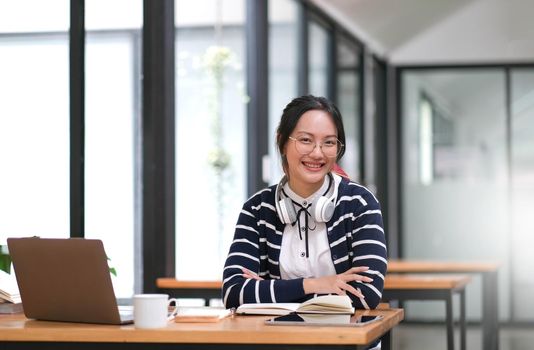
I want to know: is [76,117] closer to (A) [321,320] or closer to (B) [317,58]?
(A) [321,320]

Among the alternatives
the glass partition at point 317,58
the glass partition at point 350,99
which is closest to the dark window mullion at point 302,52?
the glass partition at point 317,58

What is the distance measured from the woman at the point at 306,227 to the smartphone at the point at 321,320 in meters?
0.35

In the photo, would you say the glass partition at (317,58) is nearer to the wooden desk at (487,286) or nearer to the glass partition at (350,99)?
the glass partition at (350,99)

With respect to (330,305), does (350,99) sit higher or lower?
higher

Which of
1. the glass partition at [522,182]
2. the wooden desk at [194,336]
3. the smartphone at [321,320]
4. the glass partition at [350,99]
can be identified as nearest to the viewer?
the wooden desk at [194,336]

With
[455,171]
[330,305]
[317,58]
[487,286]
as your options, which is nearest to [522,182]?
[455,171]

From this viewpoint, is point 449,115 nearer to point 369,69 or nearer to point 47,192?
point 369,69

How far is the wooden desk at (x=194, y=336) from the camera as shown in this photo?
93.7 inches

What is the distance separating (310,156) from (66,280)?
87 centimetres

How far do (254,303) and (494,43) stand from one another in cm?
723

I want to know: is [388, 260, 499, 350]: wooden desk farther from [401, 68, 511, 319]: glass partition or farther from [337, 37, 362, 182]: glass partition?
[401, 68, 511, 319]: glass partition

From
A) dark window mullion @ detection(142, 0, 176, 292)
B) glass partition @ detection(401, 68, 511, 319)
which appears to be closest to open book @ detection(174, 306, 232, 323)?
dark window mullion @ detection(142, 0, 176, 292)

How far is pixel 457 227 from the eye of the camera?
9.87m

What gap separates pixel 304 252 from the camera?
10.5 feet
